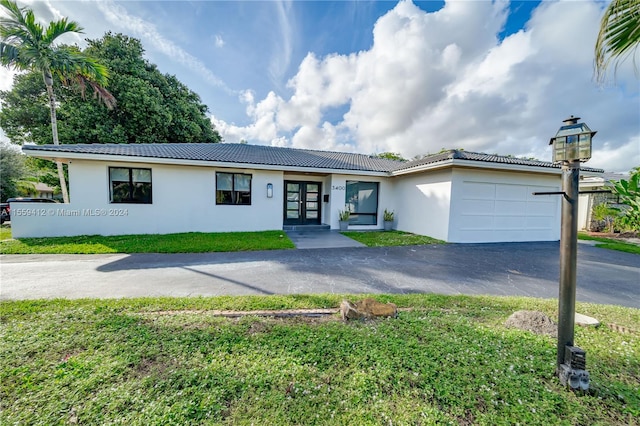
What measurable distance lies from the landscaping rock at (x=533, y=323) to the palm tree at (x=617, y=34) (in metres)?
2.95

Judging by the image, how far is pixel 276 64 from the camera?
1074 centimetres

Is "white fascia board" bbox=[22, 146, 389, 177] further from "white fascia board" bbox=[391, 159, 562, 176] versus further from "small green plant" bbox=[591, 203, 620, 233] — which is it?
"small green plant" bbox=[591, 203, 620, 233]

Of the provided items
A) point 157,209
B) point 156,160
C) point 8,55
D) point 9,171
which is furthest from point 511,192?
point 9,171

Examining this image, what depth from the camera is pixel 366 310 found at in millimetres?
3238

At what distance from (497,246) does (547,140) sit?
8.00 meters

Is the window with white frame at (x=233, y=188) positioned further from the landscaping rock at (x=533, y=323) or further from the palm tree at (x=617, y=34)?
the palm tree at (x=617, y=34)

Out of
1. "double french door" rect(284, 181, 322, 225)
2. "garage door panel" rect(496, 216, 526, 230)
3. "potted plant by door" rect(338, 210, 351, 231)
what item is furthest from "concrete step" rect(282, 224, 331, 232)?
"garage door panel" rect(496, 216, 526, 230)

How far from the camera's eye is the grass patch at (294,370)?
173 centimetres

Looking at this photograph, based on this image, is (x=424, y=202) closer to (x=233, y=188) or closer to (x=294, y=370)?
(x=233, y=188)

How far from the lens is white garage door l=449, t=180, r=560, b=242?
9.00 metres

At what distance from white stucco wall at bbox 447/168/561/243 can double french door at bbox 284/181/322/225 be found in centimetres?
635

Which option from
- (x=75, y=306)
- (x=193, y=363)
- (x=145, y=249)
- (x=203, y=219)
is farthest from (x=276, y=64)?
(x=193, y=363)

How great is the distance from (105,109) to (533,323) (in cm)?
2140

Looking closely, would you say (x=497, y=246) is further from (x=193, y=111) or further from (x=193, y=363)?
(x=193, y=111)
